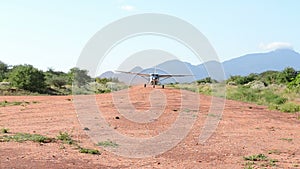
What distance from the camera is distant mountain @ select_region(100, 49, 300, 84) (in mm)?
11879

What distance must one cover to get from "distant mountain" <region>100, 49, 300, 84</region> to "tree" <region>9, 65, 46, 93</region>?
37.6 ft

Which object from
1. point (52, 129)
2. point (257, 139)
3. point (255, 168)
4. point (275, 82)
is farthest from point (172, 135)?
point (275, 82)

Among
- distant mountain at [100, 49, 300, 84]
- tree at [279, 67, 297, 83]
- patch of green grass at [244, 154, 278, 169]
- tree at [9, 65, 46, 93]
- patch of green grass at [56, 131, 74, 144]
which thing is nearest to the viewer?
patch of green grass at [244, 154, 278, 169]

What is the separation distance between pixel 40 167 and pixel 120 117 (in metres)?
7.39

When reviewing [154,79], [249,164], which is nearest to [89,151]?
[249,164]

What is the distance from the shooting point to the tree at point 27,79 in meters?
34.5

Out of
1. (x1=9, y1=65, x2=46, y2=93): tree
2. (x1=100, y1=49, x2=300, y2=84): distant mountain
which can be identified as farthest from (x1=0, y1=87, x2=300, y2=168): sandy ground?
(x1=9, y1=65, x2=46, y2=93): tree

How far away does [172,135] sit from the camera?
11.0m

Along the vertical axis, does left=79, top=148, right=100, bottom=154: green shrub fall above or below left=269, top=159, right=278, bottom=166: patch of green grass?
above

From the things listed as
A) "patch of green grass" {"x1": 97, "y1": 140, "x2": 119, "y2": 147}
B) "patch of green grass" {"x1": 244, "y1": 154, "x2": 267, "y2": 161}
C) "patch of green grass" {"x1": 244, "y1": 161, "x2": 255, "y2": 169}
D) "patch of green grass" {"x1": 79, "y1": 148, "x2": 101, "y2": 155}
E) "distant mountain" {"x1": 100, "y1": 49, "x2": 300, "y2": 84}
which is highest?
"distant mountain" {"x1": 100, "y1": 49, "x2": 300, "y2": 84}

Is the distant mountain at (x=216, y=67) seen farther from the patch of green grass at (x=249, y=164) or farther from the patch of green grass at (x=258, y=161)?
the patch of green grass at (x=249, y=164)

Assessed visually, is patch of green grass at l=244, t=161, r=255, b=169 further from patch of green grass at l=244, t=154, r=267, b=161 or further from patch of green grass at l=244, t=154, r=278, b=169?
patch of green grass at l=244, t=154, r=267, b=161

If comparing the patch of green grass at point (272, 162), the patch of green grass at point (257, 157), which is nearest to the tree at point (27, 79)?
the patch of green grass at point (257, 157)

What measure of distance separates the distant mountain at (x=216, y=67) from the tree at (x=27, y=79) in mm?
11448
